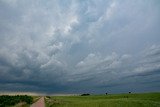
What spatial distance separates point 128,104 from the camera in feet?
205

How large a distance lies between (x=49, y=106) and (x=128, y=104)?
652 inches

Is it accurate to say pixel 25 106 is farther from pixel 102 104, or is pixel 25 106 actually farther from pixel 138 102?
pixel 138 102

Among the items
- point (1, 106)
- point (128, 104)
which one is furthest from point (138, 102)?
point (1, 106)

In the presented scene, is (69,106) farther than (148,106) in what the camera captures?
Yes

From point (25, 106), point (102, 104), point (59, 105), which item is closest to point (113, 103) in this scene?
point (102, 104)

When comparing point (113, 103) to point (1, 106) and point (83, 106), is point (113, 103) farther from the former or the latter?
point (1, 106)

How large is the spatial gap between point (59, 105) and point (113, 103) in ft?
39.5

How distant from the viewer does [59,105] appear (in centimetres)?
6700

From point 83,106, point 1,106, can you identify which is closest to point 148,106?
point 83,106

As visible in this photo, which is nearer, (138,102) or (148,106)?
(148,106)

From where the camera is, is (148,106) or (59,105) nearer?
(148,106)

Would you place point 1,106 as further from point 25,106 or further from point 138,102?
point 138,102

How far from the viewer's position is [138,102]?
210 feet

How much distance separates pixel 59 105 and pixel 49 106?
4649 millimetres
